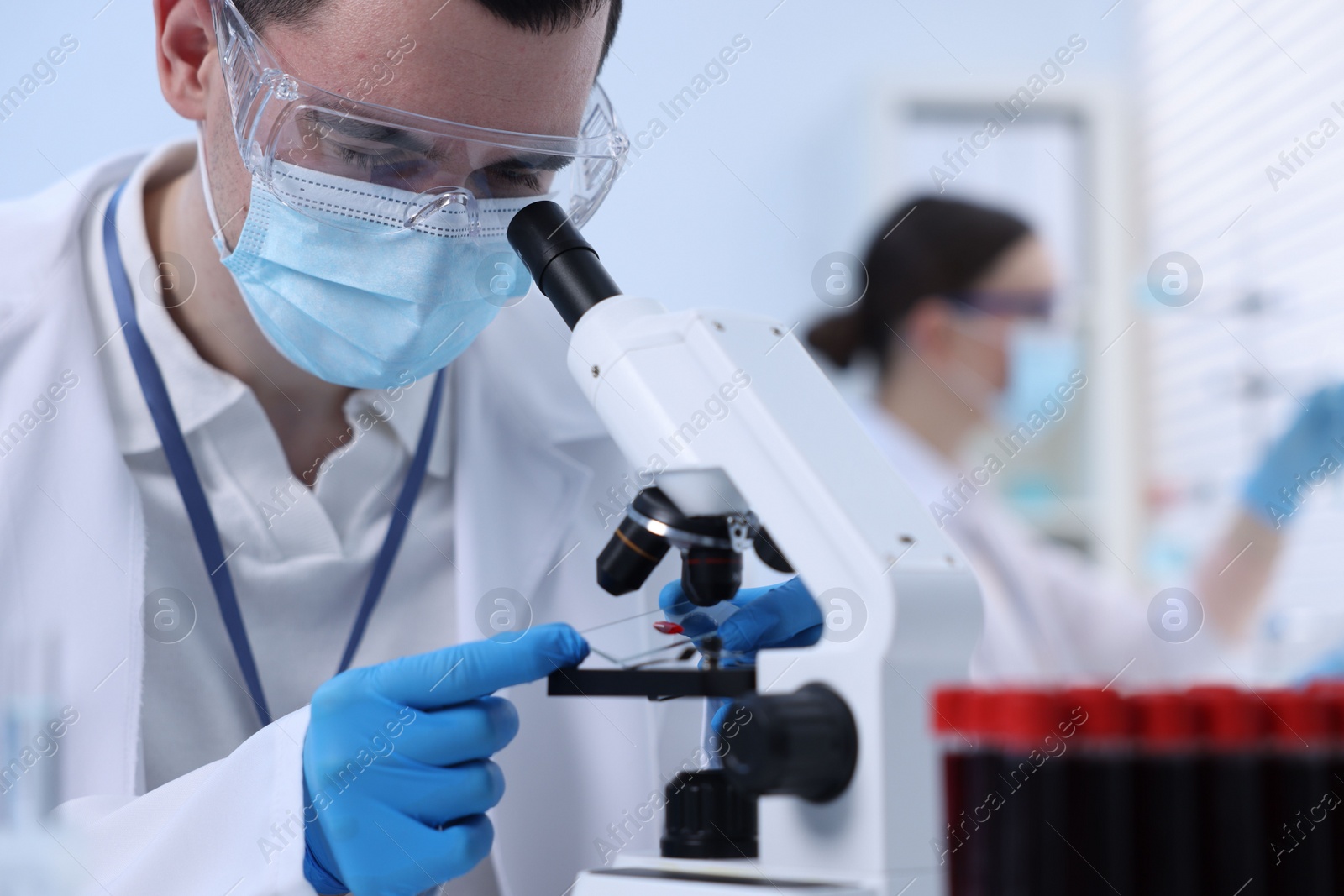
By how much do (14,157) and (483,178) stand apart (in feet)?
2.84

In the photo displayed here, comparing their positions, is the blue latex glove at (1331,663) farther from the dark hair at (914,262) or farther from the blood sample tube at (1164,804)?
the blood sample tube at (1164,804)

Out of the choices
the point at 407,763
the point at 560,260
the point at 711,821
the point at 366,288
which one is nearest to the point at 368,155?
the point at 366,288

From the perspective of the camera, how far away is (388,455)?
1.26 meters

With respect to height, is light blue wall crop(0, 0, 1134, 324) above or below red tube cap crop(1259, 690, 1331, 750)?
above

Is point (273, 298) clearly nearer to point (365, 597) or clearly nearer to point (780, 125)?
point (365, 597)

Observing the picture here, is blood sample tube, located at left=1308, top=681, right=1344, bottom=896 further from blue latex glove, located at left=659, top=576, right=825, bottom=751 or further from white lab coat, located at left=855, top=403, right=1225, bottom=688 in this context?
white lab coat, located at left=855, top=403, right=1225, bottom=688

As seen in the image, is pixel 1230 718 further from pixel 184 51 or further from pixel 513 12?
pixel 184 51

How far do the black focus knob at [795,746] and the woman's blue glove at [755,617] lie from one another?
0.18 metres

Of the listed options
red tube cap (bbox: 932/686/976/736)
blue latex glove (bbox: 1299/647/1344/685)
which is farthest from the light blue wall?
red tube cap (bbox: 932/686/976/736)

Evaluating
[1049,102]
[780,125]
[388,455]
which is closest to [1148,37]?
[1049,102]

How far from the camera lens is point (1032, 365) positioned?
8.04ft

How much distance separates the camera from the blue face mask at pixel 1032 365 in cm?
245

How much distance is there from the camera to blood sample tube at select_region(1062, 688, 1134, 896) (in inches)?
19.1

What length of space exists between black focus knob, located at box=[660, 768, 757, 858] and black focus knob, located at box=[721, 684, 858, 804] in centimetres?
7
